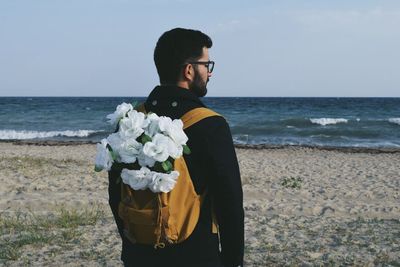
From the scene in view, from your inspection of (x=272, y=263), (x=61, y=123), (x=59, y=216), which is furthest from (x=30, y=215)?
(x=61, y=123)

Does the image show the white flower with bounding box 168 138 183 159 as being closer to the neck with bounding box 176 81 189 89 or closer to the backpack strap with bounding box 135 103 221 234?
the backpack strap with bounding box 135 103 221 234

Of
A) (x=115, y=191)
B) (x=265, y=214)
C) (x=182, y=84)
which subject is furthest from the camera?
(x=265, y=214)

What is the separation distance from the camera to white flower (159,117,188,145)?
1.99 meters

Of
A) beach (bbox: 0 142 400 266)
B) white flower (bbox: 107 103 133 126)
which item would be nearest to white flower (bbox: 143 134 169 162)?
white flower (bbox: 107 103 133 126)

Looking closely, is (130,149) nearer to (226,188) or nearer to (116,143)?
(116,143)

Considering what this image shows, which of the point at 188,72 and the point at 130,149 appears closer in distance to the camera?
the point at 130,149

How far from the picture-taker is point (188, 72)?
86.2 inches

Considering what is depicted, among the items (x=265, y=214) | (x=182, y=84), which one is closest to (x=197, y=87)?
(x=182, y=84)

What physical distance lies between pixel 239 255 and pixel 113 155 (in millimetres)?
693

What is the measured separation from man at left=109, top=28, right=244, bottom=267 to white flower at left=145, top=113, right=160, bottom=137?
121mm

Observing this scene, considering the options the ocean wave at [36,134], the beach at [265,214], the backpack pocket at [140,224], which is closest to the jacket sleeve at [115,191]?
the backpack pocket at [140,224]

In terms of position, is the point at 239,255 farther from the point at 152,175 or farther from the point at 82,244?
the point at 82,244

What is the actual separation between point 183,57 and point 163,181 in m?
0.55

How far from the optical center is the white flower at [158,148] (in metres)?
1.98
